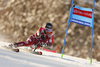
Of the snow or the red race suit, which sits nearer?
the snow

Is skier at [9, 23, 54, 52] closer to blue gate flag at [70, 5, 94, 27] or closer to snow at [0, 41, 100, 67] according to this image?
blue gate flag at [70, 5, 94, 27]

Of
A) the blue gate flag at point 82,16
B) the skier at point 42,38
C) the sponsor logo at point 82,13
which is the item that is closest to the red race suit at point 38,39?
the skier at point 42,38

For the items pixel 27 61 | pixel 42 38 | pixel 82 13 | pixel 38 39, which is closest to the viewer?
pixel 27 61

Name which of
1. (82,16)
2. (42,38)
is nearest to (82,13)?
(82,16)

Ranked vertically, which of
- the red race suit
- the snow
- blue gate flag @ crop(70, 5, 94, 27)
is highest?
blue gate flag @ crop(70, 5, 94, 27)

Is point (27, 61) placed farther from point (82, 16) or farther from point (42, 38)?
point (82, 16)

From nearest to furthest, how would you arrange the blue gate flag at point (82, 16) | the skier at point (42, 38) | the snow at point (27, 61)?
1. the snow at point (27, 61)
2. the skier at point (42, 38)
3. the blue gate flag at point (82, 16)

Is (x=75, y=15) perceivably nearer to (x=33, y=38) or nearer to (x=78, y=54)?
(x=33, y=38)

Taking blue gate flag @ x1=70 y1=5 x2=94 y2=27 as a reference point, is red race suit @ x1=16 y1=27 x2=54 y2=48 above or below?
below

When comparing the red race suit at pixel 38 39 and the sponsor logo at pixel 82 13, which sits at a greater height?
the sponsor logo at pixel 82 13

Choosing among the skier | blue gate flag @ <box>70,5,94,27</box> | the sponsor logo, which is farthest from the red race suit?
the sponsor logo


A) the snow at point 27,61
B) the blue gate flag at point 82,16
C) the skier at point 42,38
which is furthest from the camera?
the blue gate flag at point 82,16

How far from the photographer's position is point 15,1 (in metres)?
22.1

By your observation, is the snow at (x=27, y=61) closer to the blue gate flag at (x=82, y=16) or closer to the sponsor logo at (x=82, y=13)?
the blue gate flag at (x=82, y=16)
